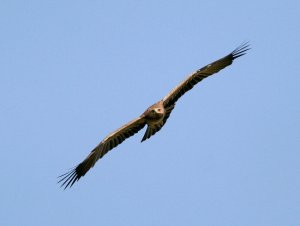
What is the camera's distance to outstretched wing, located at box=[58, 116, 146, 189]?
1334cm

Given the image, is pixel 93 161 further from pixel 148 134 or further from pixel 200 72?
pixel 200 72

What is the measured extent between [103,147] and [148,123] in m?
1.16

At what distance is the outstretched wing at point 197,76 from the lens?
1324 cm

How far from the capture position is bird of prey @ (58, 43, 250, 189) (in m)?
13.1

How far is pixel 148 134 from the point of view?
12977mm

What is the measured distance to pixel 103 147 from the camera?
13.5 meters

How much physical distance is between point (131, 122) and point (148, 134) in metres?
0.60

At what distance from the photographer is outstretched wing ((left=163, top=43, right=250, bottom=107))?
1324cm

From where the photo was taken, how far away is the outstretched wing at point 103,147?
1334 cm

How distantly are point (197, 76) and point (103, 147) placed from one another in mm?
2569

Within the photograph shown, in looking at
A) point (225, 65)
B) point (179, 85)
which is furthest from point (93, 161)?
point (225, 65)

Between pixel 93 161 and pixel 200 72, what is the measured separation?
3013 millimetres

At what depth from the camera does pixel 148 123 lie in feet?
43.2

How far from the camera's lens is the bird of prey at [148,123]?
514 inches
